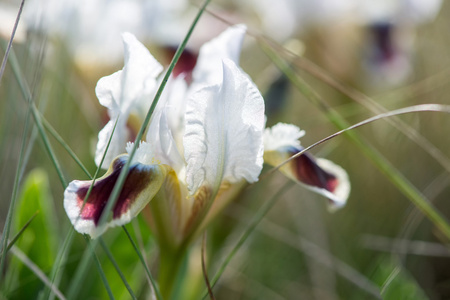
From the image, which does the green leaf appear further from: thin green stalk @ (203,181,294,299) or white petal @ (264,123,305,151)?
white petal @ (264,123,305,151)

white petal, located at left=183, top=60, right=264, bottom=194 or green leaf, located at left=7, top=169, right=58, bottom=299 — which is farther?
green leaf, located at left=7, top=169, right=58, bottom=299

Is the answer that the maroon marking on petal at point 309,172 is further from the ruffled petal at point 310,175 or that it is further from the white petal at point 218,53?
the white petal at point 218,53

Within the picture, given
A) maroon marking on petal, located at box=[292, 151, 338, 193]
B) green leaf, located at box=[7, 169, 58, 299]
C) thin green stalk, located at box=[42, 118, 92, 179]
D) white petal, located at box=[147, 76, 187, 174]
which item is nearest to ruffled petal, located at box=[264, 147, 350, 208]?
maroon marking on petal, located at box=[292, 151, 338, 193]

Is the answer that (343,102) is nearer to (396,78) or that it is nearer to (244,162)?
(396,78)

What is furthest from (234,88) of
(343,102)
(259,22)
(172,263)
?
(259,22)

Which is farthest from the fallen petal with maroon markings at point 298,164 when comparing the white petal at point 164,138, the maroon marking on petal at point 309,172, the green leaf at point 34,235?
the green leaf at point 34,235

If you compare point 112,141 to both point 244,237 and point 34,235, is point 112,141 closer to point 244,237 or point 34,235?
point 244,237
